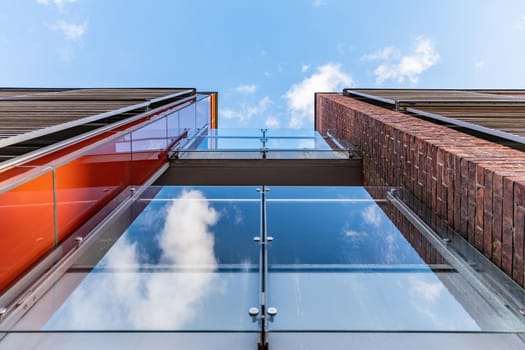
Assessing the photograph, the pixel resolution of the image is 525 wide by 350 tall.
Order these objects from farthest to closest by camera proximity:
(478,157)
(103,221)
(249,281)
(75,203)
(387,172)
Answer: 1. (387,172)
2. (103,221)
3. (75,203)
4. (478,157)
5. (249,281)

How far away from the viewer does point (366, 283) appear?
2514 mm

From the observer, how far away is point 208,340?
2.07m

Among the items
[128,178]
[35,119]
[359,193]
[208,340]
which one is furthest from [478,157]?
[35,119]

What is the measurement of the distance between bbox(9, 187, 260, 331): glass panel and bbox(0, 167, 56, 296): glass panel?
25cm

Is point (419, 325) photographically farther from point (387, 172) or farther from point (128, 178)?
point (128, 178)

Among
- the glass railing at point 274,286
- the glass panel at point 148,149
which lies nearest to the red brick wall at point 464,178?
the glass railing at point 274,286

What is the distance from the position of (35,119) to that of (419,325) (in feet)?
14.5

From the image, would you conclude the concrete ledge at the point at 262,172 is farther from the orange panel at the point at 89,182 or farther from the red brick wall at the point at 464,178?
the orange panel at the point at 89,182

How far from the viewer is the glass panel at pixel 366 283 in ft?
7.18

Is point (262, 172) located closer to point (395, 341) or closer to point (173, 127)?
point (173, 127)

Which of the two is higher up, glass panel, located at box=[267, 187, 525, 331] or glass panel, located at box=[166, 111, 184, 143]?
glass panel, located at box=[166, 111, 184, 143]

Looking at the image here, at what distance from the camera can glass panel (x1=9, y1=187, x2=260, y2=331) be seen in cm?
218

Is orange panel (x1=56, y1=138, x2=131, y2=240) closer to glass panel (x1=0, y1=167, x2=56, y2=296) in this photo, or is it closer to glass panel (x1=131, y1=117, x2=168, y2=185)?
glass panel (x1=0, y1=167, x2=56, y2=296)

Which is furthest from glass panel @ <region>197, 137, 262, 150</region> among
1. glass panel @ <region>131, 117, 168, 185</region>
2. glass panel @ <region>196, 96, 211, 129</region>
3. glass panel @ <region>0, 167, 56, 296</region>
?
glass panel @ <region>0, 167, 56, 296</region>
